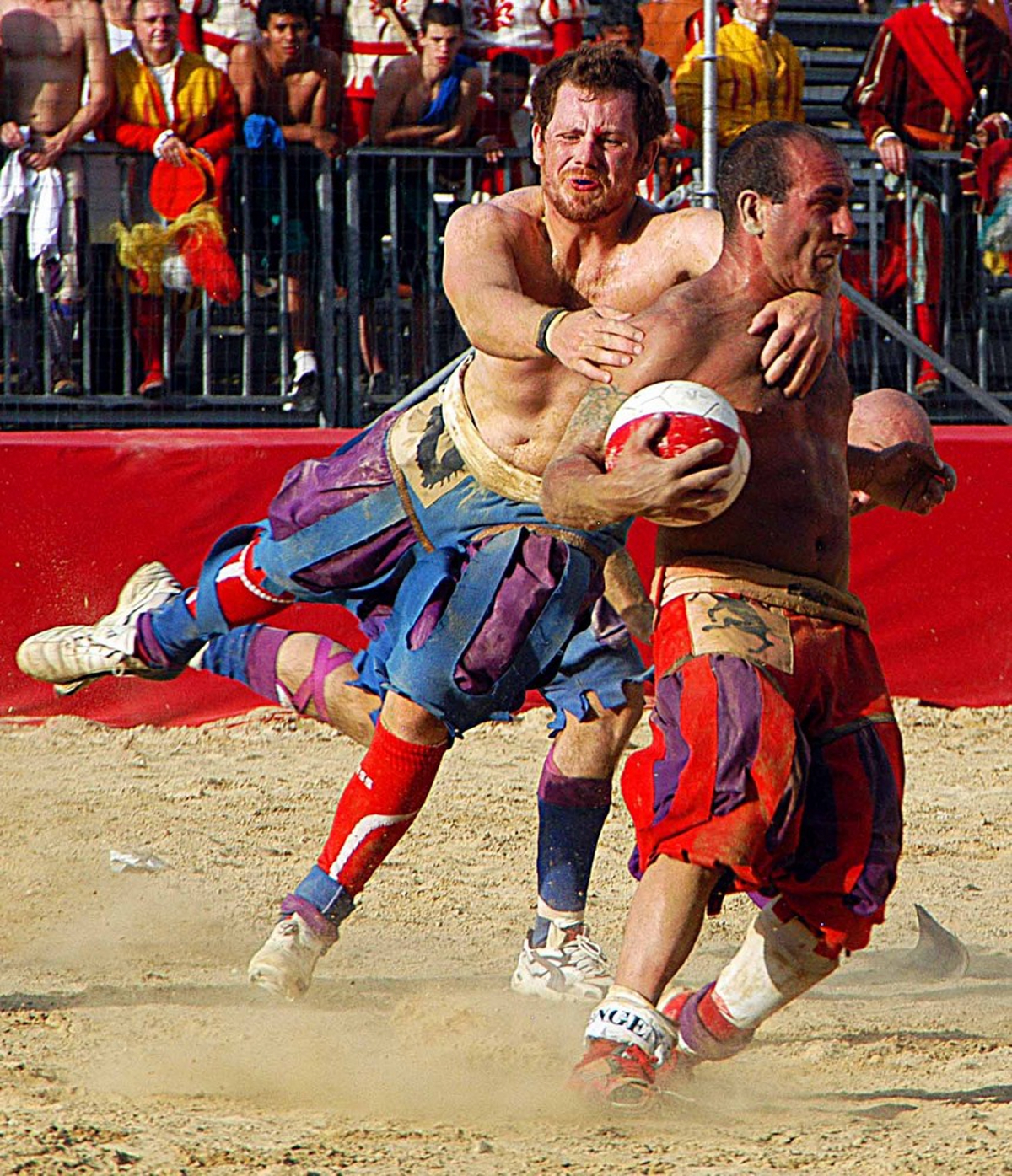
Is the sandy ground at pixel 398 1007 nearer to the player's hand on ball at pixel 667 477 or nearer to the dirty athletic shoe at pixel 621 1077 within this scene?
the dirty athletic shoe at pixel 621 1077

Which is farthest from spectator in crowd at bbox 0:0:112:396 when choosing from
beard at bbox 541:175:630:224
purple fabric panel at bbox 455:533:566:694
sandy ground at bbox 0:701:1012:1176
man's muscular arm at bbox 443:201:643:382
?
purple fabric panel at bbox 455:533:566:694

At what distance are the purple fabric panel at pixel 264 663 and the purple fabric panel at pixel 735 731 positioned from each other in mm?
1891

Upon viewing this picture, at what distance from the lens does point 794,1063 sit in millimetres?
3570

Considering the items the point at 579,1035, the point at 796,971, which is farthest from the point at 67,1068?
the point at 796,971

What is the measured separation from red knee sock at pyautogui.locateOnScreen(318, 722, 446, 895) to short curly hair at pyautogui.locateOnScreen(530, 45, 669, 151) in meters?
1.45

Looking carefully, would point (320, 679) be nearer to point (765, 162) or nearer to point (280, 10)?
point (765, 162)

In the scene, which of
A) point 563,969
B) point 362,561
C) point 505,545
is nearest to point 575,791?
point 563,969

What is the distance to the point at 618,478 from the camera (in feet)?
9.48

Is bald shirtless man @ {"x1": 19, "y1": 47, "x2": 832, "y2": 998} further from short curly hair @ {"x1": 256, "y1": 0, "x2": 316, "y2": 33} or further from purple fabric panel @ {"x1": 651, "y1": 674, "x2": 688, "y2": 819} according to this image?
Answer: short curly hair @ {"x1": 256, "y1": 0, "x2": 316, "y2": 33}

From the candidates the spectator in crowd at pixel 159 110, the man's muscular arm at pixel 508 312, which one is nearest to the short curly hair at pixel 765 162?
the man's muscular arm at pixel 508 312

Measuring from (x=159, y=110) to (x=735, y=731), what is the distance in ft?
16.6

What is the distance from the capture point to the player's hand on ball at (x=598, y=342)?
3094mm

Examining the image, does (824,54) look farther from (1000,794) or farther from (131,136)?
(1000,794)

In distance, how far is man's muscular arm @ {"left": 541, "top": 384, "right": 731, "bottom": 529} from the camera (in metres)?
2.83
